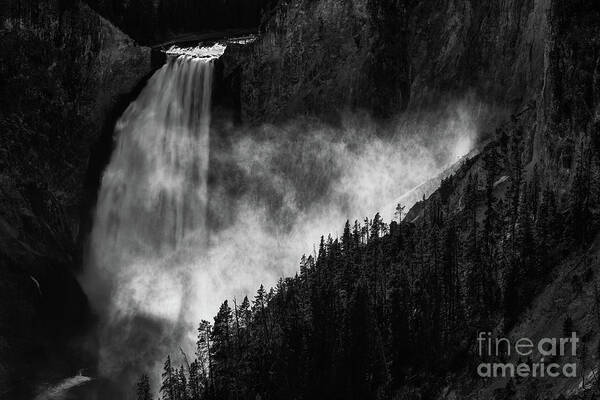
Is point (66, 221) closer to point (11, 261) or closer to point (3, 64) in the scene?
point (11, 261)

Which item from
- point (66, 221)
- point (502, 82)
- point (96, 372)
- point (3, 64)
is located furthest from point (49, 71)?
point (502, 82)

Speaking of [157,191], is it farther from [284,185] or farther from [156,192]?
[284,185]

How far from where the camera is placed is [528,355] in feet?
206

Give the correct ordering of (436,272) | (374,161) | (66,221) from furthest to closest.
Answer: (66,221) < (374,161) < (436,272)

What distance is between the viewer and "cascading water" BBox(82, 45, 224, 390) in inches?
5153

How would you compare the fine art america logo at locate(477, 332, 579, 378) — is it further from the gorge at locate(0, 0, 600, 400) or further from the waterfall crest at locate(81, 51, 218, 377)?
the waterfall crest at locate(81, 51, 218, 377)

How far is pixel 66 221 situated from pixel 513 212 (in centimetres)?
7104

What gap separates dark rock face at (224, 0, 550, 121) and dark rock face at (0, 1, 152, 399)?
65.3 ft

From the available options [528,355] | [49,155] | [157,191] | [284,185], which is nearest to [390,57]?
[284,185]

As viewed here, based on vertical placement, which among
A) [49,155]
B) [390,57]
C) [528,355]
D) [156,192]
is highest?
[390,57]

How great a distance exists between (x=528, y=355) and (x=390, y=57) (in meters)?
63.0

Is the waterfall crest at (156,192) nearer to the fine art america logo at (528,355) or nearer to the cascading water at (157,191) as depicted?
the cascading water at (157,191)

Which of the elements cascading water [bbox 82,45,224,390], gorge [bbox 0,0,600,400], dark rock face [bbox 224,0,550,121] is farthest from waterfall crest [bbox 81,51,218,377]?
dark rock face [bbox 224,0,550,121]

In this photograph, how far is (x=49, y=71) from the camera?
128250 mm
